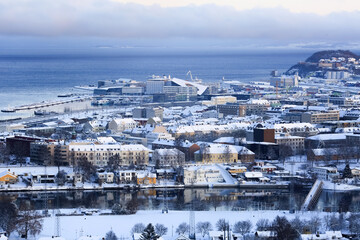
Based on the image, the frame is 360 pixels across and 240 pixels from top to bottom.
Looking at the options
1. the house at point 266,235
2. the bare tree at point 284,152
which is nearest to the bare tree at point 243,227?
A: the house at point 266,235

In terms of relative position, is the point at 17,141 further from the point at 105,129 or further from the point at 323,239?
the point at 323,239

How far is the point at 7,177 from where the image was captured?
19.3 metres

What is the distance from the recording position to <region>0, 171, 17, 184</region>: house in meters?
19.2

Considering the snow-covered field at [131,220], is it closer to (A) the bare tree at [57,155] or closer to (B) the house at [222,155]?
(A) the bare tree at [57,155]

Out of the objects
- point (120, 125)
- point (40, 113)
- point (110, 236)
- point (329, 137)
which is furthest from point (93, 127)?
point (110, 236)

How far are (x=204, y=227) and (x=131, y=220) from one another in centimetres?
157

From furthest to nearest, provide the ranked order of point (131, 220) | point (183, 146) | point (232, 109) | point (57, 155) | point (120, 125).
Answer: point (232, 109) < point (120, 125) < point (183, 146) < point (57, 155) < point (131, 220)

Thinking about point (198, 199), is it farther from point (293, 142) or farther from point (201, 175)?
point (293, 142)

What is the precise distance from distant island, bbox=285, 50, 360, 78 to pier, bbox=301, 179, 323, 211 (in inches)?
1594

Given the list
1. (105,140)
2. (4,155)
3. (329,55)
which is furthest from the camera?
(329,55)

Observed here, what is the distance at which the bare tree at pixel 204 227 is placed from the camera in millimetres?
13709

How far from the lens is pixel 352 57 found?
70938 mm

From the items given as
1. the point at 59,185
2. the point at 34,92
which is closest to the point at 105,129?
the point at 59,185

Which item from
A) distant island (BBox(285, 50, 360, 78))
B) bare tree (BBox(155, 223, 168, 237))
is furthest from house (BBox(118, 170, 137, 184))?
distant island (BBox(285, 50, 360, 78))
